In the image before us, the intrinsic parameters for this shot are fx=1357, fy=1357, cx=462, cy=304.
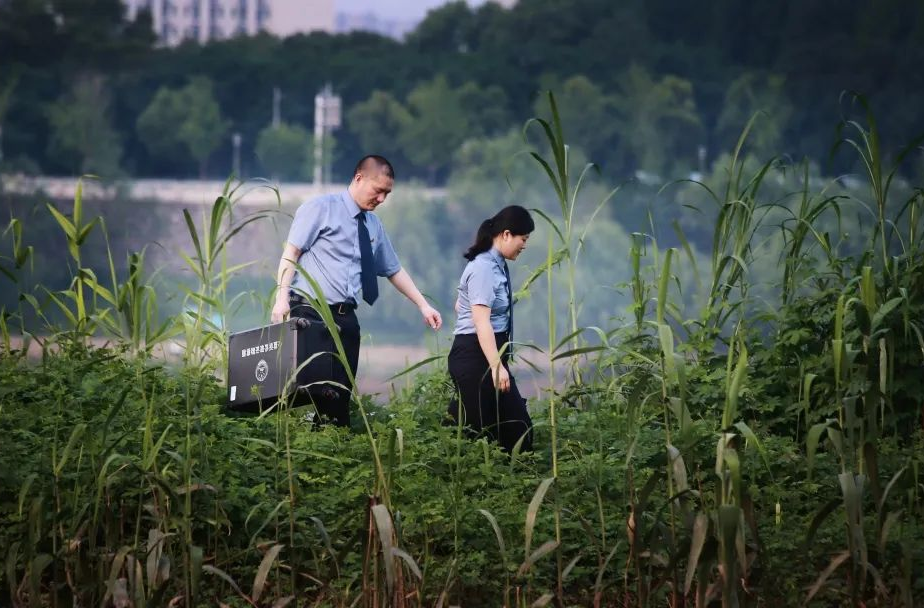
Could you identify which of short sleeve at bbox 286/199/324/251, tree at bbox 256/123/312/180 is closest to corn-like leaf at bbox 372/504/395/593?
short sleeve at bbox 286/199/324/251

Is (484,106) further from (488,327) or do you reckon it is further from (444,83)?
(488,327)

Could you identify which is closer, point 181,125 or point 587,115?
point 181,125

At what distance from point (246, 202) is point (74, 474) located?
95.7ft

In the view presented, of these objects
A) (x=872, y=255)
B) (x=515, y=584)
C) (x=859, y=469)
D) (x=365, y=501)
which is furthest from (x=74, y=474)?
(x=872, y=255)

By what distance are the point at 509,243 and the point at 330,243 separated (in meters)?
0.71

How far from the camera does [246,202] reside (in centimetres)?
3241

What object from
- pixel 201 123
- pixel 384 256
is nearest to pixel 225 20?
pixel 201 123

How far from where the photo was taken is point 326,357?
15.5 feet

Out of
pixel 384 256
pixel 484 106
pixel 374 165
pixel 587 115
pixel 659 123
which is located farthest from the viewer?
pixel 484 106

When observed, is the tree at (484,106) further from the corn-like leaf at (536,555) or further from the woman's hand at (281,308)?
the corn-like leaf at (536,555)

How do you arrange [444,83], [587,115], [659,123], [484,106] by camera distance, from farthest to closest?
[444,83], [484,106], [587,115], [659,123]

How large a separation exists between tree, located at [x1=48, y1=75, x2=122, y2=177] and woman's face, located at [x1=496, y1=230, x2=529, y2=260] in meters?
28.7

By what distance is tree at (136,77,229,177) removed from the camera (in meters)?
33.7

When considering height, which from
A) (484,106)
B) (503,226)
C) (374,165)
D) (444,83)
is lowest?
(503,226)
